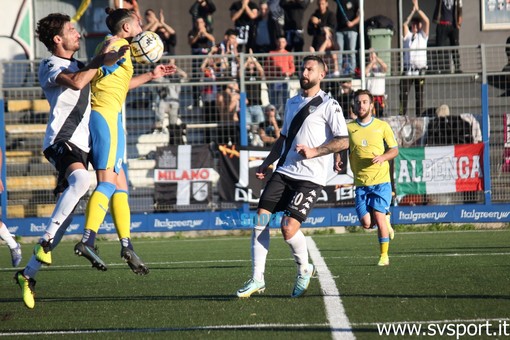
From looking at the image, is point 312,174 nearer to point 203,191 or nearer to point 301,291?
point 301,291

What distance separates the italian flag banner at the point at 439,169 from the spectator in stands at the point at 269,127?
2.55 metres

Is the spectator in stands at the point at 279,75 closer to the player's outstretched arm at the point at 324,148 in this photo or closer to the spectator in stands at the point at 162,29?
the spectator in stands at the point at 162,29

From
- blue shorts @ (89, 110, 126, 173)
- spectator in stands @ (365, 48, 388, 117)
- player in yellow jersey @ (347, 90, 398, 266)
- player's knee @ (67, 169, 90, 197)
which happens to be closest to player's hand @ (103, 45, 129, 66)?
blue shorts @ (89, 110, 126, 173)

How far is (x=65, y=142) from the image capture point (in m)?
8.70

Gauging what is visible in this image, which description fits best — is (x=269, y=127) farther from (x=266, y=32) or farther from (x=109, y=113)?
(x=109, y=113)

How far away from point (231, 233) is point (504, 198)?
18.6 feet

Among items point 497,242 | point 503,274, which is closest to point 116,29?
point 503,274

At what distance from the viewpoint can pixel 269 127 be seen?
19.8m

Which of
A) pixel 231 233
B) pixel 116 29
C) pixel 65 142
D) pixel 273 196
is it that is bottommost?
pixel 231 233

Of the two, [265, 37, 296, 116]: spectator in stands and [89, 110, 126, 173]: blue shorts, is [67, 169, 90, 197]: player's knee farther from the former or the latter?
[265, 37, 296, 116]: spectator in stands

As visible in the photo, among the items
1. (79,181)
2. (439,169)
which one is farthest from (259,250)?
(439,169)

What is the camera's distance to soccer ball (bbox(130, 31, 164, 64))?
30.4 ft

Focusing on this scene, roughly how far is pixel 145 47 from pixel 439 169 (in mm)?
11498

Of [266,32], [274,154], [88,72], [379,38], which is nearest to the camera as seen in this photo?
[88,72]
